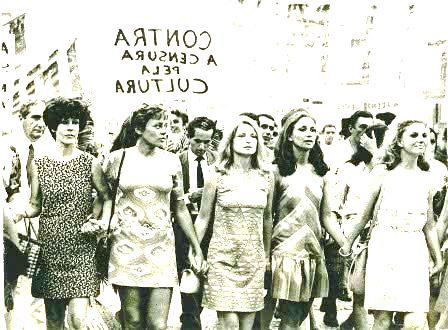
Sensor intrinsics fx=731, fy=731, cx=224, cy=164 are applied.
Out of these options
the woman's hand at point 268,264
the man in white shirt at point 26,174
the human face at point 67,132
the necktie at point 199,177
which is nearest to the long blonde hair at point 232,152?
the necktie at point 199,177

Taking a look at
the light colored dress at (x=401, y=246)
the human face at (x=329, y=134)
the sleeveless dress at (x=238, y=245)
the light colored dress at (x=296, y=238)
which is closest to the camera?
the sleeveless dress at (x=238, y=245)

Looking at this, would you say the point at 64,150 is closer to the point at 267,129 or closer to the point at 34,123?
the point at 34,123

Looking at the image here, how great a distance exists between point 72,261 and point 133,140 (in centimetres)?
101

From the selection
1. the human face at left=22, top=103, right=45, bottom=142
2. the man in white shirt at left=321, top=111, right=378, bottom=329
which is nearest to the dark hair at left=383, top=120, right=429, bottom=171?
the man in white shirt at left=321, top=111, right=378, bottom=329

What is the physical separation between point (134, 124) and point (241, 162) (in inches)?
34.0

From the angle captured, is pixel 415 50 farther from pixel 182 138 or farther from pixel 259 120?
pixel 182 138

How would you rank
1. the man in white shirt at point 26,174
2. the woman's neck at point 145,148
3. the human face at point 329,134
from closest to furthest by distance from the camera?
the woman's neck at point 145,148 → the man in white shirt at point 26,174 → the human face at point 329,134

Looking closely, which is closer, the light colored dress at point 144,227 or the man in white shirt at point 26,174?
the light colored dress at point 144,227

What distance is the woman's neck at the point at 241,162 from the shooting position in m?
5.36

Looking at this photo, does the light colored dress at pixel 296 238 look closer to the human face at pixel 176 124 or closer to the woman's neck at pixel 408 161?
the woman's neck at pixel 408 161

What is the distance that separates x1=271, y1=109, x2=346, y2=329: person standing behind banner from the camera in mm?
5516

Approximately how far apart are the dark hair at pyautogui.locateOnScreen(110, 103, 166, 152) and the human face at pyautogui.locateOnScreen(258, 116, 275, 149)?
80 cm

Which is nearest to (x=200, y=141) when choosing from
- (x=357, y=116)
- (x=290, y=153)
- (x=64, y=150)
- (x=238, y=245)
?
(x=290, y=153)

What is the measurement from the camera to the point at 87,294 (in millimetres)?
5281
